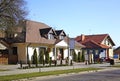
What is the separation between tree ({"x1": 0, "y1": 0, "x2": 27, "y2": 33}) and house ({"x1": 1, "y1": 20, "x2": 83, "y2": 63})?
7648mm

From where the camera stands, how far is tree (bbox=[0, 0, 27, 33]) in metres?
39.1

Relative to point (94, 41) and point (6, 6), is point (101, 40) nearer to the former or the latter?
point (94, 41)

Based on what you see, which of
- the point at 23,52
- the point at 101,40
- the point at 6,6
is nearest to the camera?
the point at 6,6

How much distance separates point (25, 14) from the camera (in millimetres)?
41406

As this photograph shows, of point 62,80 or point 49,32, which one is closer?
point 62,80

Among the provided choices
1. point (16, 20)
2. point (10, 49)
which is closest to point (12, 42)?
point (10, 49)

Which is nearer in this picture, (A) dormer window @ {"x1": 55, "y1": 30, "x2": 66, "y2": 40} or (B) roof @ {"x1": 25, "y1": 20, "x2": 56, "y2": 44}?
(B) roof @ {"x1": 25, "y1": 20, "x2": 56, "y2": 44}

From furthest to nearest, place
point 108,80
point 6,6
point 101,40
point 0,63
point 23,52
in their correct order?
point 101,40, point 23,52, point 0,63, point 6,6, point 108,80

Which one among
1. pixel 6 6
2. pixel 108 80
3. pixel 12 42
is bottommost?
pixel 108 80

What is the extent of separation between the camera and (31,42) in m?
51.9

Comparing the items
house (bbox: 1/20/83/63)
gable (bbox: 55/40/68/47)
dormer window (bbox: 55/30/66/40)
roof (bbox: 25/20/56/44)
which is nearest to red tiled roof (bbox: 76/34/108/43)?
dormer window (bbox: 55/30/66/40)

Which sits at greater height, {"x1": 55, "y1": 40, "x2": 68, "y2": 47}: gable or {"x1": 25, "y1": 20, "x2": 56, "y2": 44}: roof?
{"x1": 25, "y1": 20, "x2": 56, "y2": 44}: roof

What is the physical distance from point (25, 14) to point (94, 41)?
38.8 meters

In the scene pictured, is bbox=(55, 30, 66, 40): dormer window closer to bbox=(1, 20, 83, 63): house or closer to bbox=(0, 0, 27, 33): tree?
bbox=(1, 20, 83, 63): house
